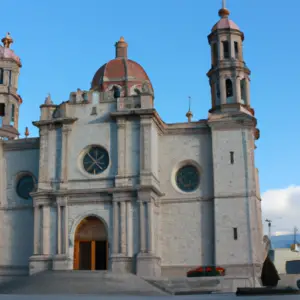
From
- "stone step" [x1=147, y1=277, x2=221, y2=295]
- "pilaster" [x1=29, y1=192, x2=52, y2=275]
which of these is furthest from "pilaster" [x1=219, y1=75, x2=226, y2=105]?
"pilaster" [x1=29, y1=192, x2=52, y2=275]

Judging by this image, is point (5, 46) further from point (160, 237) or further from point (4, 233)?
point (160, 237)

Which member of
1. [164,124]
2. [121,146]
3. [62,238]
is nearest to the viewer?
[62,238]

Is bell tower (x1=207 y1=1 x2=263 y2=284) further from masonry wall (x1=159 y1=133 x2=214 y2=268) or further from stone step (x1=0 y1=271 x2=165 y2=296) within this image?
stone step (x1=0 y1=271 x2=165 y2=296)

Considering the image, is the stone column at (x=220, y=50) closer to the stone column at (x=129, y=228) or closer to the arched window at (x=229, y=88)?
the arched window at (x=229, y=88)

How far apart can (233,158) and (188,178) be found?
3354mm

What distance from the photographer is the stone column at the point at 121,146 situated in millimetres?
37500

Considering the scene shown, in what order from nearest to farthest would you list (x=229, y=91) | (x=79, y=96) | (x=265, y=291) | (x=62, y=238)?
(x=265, y=291) → (x=62, y=238) → (x=79, y=96) → (x=229, y=91)

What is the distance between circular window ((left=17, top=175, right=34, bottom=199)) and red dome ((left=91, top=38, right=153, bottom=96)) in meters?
9.18

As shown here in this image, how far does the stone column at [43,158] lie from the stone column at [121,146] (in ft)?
16.9

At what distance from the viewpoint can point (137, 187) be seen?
36344 millimetres

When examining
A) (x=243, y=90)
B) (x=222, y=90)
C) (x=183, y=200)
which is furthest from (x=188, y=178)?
(x=243, y=90)

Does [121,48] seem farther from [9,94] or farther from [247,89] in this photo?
[247,89]

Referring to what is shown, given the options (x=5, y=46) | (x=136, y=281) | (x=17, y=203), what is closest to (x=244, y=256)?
(x=136, y=281)

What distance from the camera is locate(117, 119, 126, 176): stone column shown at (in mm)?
37500
